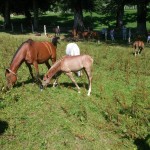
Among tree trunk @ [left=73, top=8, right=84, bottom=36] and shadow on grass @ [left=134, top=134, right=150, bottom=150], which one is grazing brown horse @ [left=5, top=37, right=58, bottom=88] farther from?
tree trunk @ [left=73, top=8, right=84, bottom=36]

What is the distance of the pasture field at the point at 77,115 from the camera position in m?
11.4

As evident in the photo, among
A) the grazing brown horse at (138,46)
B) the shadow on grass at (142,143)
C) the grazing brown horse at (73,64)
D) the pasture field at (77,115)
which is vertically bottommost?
the shadow on grass at (142,143)

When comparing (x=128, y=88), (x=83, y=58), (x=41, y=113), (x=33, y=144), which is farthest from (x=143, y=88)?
(x=33, y=144)

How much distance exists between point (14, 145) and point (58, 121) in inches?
82.9

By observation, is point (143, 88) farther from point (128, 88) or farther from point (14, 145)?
point (14, 145)

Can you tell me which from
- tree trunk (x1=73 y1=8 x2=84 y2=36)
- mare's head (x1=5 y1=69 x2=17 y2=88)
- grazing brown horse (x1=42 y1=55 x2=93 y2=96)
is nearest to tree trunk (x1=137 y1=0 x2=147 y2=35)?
tree trunk (x1=73 y1=8 x2=84 y2=36)

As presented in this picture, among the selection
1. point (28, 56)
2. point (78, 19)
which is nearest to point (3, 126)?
point (28, 56)

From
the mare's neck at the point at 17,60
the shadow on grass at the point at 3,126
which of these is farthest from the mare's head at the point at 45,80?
the shadow on grass at the point at 3,126

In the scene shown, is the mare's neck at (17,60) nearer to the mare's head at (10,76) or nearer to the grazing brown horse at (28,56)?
the grazing brown horse at (28,56)

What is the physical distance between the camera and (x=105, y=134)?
12.0 meters

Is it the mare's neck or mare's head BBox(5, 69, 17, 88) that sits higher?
the mare's neck

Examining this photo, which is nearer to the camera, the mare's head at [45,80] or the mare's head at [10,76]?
the mare's head at [10,76]

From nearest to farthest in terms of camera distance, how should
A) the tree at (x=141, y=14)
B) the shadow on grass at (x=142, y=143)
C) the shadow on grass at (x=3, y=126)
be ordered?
the shadow on grass at (x=142, y=143)
the shadow on grass at (x=3, y=126)
the tree at (x=141, y=14)

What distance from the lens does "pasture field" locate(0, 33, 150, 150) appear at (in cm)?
1140
